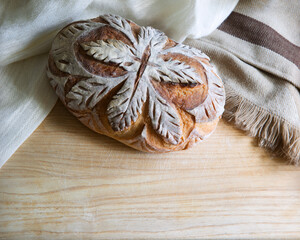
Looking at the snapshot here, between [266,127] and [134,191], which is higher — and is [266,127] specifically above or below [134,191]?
above

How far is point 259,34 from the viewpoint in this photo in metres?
1.09

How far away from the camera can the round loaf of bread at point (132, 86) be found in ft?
2.51

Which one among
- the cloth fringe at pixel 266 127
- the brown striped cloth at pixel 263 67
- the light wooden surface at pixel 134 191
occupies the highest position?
the brown striped cloth at pixel 263 67

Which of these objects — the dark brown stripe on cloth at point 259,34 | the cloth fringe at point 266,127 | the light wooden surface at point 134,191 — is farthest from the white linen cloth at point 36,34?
the cloth fringe at point 266,127

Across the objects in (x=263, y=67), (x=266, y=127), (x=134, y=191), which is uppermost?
(x=263, y=67)

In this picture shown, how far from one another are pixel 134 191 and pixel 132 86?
300 millimetres

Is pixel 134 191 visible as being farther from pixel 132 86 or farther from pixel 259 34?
pixel 259 34

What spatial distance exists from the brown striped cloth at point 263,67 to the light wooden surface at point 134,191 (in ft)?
0.34

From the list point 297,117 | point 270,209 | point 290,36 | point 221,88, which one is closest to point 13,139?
point 221,88

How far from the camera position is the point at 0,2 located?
2.82 ft

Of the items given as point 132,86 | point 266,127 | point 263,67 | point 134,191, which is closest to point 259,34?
point 263,67

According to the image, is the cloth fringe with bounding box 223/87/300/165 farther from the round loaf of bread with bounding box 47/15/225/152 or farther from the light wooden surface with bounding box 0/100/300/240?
the round loaf of bread with bounding box 47/15/225/152

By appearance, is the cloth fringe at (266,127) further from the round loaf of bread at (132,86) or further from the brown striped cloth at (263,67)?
the round loaf of bread at (132,86)

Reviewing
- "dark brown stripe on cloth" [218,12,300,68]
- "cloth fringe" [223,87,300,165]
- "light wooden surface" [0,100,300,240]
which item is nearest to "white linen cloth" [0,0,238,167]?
"light wooden surface" [0,100,300,240]
